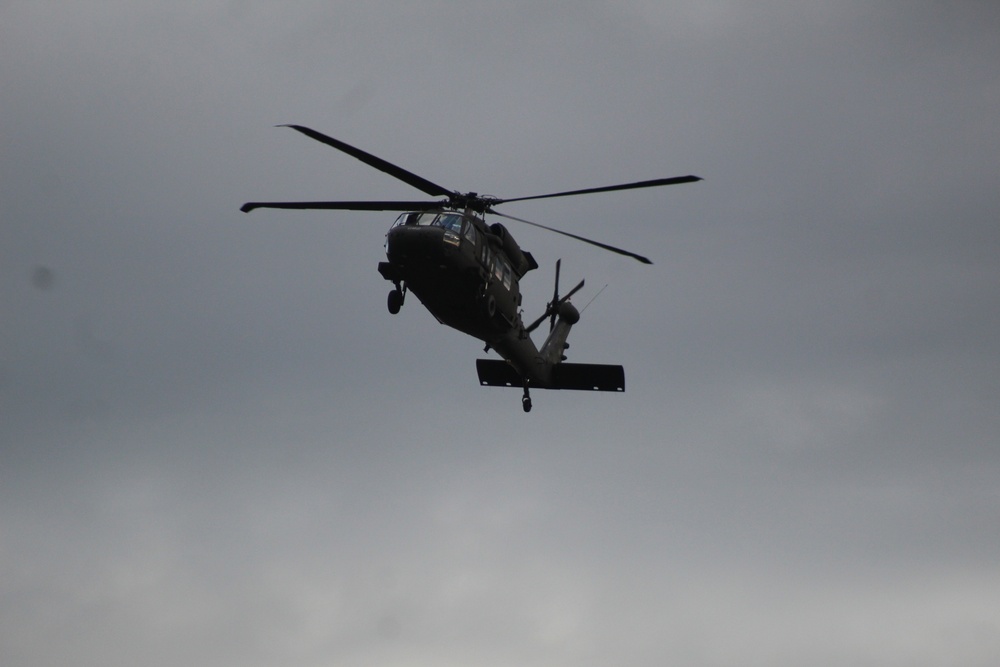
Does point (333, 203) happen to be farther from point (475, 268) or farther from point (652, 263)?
point (652, 263)

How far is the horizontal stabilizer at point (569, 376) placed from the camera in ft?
113

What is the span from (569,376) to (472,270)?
675 centimetres

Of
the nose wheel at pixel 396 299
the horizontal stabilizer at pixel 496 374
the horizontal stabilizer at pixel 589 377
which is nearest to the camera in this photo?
the nose wheel at pixel 396 299

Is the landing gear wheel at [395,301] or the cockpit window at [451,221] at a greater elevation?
the cockpit window at [451,221]

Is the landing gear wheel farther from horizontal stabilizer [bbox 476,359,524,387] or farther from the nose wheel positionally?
horizontal stabilizer [bbox 476,359,524,387]

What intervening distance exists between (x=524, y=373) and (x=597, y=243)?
6324mm

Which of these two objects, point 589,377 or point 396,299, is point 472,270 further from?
point 589,377

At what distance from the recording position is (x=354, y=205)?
98.8 ft

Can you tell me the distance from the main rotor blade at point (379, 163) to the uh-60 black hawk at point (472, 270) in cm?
3

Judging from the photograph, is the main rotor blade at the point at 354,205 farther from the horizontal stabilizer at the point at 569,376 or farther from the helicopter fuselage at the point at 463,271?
the horizontal stabilizer at the point at 569,376

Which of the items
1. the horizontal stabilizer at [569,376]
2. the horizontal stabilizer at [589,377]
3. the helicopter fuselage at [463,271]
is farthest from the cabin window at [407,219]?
the horizontal stabilizer at [589,377]

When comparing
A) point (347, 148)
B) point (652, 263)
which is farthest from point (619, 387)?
point (347, 148)

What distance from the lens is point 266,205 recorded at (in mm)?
29656

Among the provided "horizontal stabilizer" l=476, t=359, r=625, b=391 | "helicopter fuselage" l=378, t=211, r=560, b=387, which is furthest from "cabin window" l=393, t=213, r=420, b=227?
"horizontal stabilizer" l=476, t=359, r=625, b=391
